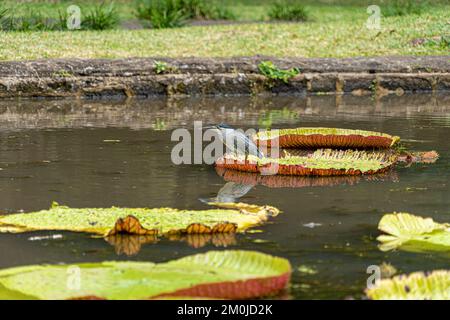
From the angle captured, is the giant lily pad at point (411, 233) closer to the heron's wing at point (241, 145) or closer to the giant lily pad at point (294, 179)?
the giant lily pad at point (294, 179)

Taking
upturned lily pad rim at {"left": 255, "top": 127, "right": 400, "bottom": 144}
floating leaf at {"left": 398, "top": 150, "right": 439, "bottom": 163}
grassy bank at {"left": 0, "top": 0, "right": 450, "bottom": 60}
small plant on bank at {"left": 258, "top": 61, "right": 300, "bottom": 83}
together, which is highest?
grassy bank at {"left": 0, "top": 0, "right": 450, "bottom": 60}

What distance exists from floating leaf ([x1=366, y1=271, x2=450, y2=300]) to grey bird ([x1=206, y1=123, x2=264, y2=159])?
3310mm

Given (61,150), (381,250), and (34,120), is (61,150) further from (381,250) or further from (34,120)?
(381,250)

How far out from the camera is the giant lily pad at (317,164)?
6.96 meters

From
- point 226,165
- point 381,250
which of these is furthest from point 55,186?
point 381,250

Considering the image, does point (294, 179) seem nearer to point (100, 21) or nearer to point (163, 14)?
point (100, 21)

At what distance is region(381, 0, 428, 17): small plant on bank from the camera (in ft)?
59.1

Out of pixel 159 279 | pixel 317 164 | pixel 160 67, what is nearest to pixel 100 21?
pixel 160 67

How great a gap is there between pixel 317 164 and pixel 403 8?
469 inches

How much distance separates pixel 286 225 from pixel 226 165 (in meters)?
1.89

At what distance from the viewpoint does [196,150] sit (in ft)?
27.4

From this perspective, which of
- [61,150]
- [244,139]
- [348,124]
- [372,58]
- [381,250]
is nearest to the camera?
[381,250]

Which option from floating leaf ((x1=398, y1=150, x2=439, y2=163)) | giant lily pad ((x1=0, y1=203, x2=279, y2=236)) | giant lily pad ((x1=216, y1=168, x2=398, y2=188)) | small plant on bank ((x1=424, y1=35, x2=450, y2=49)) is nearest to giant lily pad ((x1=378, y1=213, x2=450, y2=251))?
giant lily pad ((x1=0, y1=203, x2=279, y2=236))

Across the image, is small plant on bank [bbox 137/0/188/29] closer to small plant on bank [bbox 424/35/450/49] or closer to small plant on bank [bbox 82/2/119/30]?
small plant on bank [bbox 82/2/119/30]
